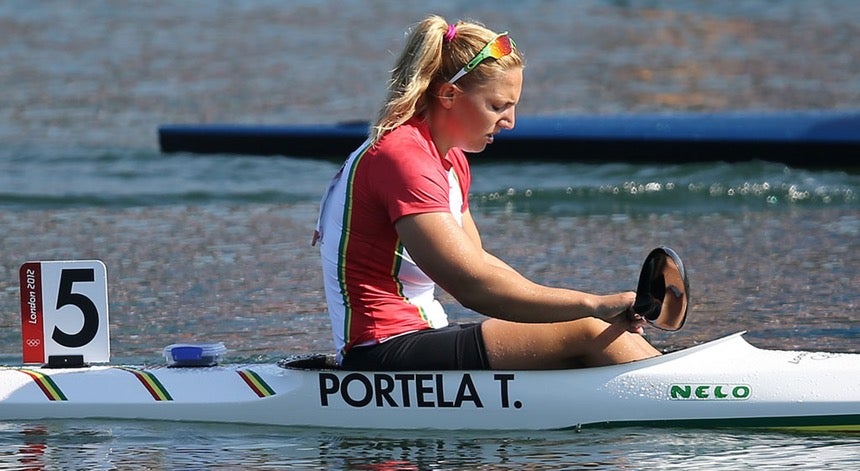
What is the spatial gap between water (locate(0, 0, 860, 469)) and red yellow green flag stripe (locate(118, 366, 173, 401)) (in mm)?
107

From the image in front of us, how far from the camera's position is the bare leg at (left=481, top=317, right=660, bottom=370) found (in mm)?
4809

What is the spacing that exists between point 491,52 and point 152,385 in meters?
1.52

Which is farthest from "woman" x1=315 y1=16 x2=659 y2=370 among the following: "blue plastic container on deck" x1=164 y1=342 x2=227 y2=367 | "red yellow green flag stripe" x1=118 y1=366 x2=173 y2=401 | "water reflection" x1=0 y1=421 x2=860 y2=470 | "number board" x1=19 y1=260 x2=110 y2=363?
"number board" x1=19 y1=260 x2=110 y2=363

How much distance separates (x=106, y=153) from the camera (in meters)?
12.2

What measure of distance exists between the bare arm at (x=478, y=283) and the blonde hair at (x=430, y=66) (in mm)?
302

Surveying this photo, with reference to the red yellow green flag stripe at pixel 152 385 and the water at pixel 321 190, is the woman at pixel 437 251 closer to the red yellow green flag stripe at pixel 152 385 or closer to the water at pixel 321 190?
the water at pixel 321 190

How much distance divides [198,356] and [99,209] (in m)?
5.33

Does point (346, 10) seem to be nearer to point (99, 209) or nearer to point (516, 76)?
point (99, 209)

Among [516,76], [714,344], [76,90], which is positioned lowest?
[714,344]

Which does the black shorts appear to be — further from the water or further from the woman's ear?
A: the woman's ear

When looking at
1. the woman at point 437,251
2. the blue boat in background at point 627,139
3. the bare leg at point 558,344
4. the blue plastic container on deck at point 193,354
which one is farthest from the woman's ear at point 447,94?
the blue boat in background at point 627,139

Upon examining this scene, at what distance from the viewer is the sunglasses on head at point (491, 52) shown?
4.65 m

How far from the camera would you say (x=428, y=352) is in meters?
4.83

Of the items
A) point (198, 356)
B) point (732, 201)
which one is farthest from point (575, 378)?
point (732, 201)
